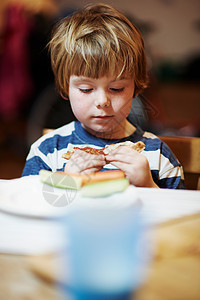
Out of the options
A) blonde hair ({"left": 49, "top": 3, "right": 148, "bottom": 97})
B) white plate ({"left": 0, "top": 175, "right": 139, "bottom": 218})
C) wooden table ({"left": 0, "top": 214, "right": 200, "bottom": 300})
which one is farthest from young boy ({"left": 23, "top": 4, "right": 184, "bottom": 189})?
wooden table ({"left": 0, "top": 214, "right": 200, "bottom": 300})

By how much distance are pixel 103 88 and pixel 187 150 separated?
0.25 meters

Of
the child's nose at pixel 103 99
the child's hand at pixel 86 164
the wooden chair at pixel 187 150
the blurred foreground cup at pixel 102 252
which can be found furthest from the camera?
the wooden chair at pixel 187 150

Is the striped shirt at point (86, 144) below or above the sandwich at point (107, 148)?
below

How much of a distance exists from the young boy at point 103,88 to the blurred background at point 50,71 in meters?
0.05

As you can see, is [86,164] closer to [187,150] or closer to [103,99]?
[103,99]

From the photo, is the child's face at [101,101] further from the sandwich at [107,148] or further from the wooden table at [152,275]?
the wooden table at [152,275]

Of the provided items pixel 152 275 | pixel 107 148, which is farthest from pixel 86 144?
pixel 152 275

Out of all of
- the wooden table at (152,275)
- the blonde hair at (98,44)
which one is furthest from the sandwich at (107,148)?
the wooden table at (152,275)

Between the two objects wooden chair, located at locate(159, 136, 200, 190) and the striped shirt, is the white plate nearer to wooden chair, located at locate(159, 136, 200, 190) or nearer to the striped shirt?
the striped shirt

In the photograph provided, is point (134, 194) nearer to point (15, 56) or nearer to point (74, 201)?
point (74, 201)

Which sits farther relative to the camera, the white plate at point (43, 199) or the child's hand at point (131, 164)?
the child's hand at point (131, 164)

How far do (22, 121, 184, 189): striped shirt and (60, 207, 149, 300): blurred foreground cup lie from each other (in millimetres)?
438

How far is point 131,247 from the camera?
0.25m

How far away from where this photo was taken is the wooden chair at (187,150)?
77 centimetres
